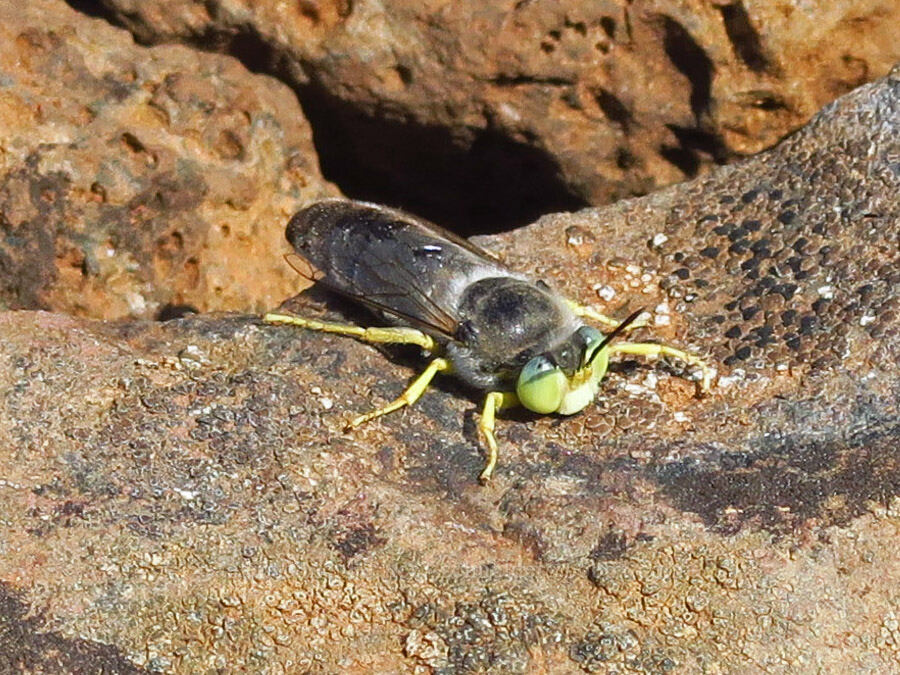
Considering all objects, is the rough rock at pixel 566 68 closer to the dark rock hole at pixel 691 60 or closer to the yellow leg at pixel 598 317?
the dark rock hole at pixel 691 60

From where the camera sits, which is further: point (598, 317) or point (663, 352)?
point (598, 317)

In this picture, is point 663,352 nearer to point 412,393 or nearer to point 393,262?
point 412,393

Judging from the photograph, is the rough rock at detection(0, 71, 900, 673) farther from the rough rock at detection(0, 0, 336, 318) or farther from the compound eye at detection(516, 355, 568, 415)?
the rough rock at detection(0, 0, 336, 318)

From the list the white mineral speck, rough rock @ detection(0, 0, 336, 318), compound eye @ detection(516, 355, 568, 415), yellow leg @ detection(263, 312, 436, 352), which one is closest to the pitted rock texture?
the white mineral speck

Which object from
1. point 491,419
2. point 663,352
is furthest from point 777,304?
point 491,419

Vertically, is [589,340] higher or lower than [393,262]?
higher

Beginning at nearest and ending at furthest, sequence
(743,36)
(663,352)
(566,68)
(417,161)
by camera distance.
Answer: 1. (663,352)
2. (743,36)
3. (566,68)
4. (417,161)

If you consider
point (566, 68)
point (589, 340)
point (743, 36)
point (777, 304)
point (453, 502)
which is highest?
point (743, 36)
